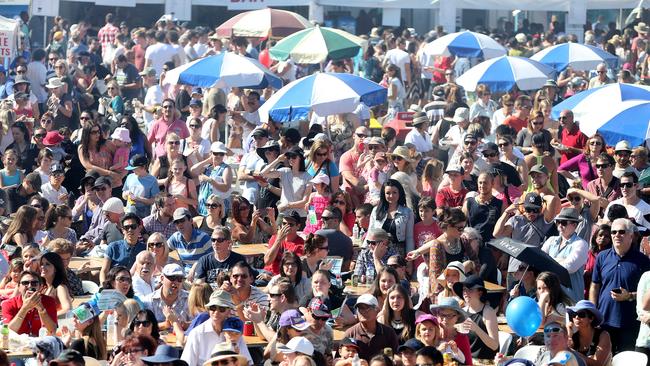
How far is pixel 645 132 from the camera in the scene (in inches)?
631

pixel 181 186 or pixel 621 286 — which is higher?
pixel 621 286

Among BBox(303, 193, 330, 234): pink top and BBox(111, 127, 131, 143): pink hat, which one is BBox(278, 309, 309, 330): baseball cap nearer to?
BBox(303, 193, 330, 234): pink top

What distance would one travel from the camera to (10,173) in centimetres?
1695

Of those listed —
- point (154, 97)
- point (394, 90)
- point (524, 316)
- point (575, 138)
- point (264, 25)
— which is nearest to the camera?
point (524, 316)

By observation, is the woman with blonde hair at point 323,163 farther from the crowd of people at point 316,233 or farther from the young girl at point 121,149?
the young girl at point 121,149

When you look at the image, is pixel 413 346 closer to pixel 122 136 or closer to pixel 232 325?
pixel 232 325

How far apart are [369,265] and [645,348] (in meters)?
2.89

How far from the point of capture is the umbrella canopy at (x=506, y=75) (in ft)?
71.4

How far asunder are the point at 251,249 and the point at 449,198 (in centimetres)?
201

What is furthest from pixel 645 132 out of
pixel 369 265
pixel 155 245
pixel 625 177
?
pixel 155 245

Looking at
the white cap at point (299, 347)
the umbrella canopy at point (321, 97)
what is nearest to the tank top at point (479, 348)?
the white cap at point (299, 347)

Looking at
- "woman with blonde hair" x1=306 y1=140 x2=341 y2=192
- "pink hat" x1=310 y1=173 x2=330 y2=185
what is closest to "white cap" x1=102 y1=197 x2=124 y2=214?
"pink hat" x1=310 y1=173 x2=330 y2=185

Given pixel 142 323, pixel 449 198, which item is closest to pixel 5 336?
pixel 142 323

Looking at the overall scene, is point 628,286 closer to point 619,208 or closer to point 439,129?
point 619,208
